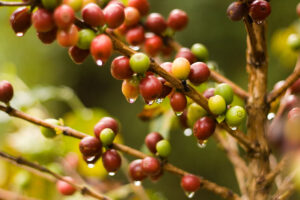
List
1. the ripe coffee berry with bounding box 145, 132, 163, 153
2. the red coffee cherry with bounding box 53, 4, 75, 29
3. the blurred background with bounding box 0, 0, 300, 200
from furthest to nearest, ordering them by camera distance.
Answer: the blurred background with bounding box 0, 0, 300, 200 → the ripe coffee berry with bounding box 145, 132, 163, 153 → the red coffee cherry with bounding box 53, 4, 75, 29

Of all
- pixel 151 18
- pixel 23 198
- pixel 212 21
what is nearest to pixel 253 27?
pixel 151 18

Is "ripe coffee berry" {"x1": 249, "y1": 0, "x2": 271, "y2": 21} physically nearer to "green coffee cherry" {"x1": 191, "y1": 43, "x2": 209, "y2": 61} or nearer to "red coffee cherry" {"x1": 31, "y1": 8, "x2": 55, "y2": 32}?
"green coffee cherry" {"x1": 191, "y1": 43, "x2": 209, "y2": 61}

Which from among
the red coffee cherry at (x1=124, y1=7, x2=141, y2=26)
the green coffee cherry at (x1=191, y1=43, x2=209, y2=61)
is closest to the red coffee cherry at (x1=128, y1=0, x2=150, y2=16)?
the red coffee cherry at (x1=124, y1=7, x2=141, y2=26)

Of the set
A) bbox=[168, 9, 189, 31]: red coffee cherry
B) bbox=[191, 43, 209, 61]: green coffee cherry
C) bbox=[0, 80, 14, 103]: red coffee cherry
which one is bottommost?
bbox=[0, 80, 14, 103]: red coffee cherry

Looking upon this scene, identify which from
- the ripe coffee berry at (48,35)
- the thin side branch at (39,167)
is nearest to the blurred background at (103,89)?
the thin side branch at (39,167)

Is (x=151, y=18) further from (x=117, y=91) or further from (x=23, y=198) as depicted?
(x=117, y=91)

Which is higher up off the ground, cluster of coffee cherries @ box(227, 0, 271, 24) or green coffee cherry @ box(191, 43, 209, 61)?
green coffee cherry @ box(191, 43, 209, 61)
